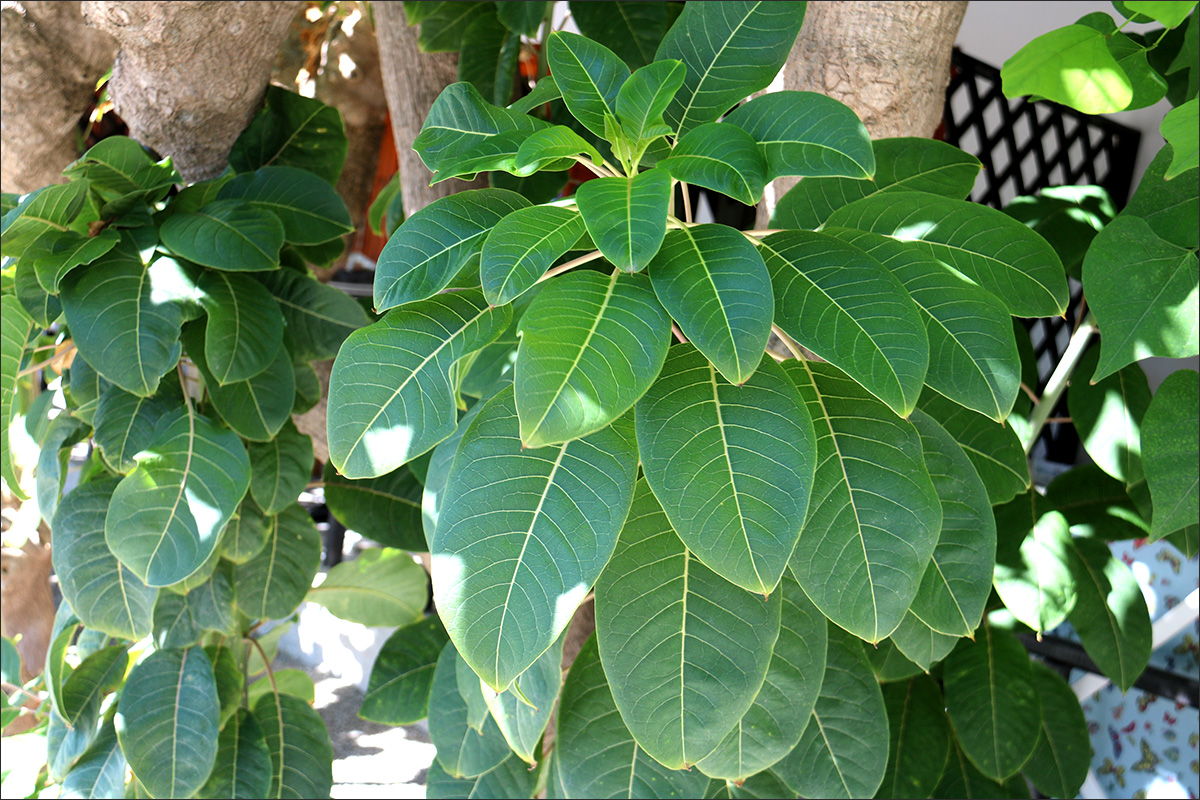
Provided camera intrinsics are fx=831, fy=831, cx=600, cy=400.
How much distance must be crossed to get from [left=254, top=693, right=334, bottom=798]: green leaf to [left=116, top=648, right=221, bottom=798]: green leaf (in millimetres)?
136

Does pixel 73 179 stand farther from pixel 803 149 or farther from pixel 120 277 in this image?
pixel 803 149

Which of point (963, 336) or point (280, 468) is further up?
point (963, 336)

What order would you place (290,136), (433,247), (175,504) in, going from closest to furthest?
(433,247) → (175,504) → (290,136)

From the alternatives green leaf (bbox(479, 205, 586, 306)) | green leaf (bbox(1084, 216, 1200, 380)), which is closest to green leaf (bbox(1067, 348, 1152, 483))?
green leaf (bbox(1084, 216, 1200, 380))

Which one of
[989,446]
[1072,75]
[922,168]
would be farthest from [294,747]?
[1072,75]

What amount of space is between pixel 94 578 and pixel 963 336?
3.72ft

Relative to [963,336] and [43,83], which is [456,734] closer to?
[963,336]

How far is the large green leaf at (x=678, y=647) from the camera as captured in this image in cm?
70

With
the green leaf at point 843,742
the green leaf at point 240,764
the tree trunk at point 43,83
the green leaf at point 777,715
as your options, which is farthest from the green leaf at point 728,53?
the tree trunk at point 43,83

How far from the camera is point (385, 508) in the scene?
1.34 m

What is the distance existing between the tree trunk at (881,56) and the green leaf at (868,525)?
46 centimetres

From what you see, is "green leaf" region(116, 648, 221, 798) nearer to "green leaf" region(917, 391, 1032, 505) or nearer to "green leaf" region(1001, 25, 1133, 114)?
"green leaf" region(917, 391, 1032, 505)

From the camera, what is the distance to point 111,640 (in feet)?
4.88

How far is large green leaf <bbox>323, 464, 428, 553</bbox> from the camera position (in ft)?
4.35
